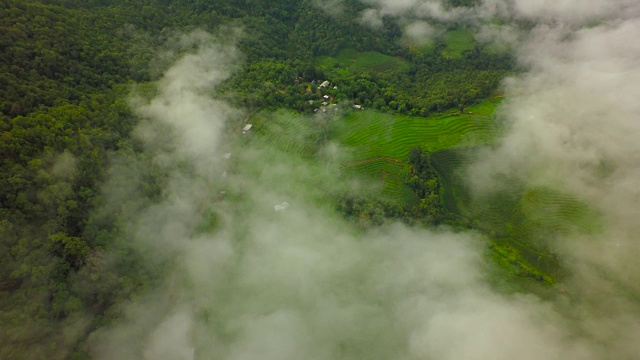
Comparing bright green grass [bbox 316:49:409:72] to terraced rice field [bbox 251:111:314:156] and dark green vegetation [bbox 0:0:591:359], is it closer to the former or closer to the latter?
dark green vegetation [bbox 0:0:591:359]

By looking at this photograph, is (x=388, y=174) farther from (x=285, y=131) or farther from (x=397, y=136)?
(x=285, y=131)

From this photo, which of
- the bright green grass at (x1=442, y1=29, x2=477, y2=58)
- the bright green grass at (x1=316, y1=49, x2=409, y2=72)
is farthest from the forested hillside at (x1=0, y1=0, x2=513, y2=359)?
the bright green grass at (x1=442, y1=29, x2=477, y2=58)

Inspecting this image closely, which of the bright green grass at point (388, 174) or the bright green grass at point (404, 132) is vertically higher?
the bright green grass at point (404, 132)

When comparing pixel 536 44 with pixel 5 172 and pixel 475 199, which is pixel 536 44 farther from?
pixel 5 172

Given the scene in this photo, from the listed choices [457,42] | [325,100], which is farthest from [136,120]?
[457,42]

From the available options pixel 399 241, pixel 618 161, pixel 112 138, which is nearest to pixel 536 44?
pixel 618 161

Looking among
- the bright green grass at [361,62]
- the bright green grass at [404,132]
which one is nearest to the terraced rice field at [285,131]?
the bright green grass at [404,132]

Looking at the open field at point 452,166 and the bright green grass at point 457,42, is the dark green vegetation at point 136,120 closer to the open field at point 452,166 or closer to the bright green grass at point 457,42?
the open field at point 452,166
